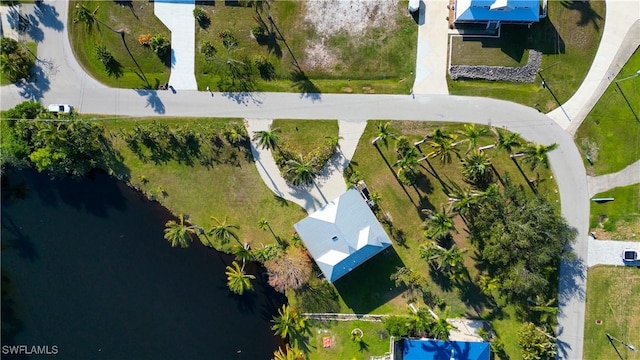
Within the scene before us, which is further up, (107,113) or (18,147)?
(107,113)

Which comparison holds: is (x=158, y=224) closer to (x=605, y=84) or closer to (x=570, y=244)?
(x=570, y=244)

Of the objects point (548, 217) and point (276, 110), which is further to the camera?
point (276, 110)

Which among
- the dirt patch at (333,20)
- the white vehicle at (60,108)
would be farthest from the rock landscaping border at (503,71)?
the white vehicle at (60,108)

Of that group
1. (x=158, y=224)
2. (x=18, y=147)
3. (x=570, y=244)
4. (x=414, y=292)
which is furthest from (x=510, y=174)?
(x=18, y=147)

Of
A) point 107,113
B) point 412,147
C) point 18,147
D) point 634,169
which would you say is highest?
point 107,113

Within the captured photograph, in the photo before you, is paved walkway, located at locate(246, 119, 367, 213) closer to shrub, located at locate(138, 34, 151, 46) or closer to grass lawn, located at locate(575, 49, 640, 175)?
shrub, located at locate(138, 34, 151, 46)

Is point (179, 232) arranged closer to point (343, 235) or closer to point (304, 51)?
point (343, 235)

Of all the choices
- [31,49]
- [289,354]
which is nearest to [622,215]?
[289,354]

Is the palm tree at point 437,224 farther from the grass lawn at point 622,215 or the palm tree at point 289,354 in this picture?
the palm tree at point 289,354
